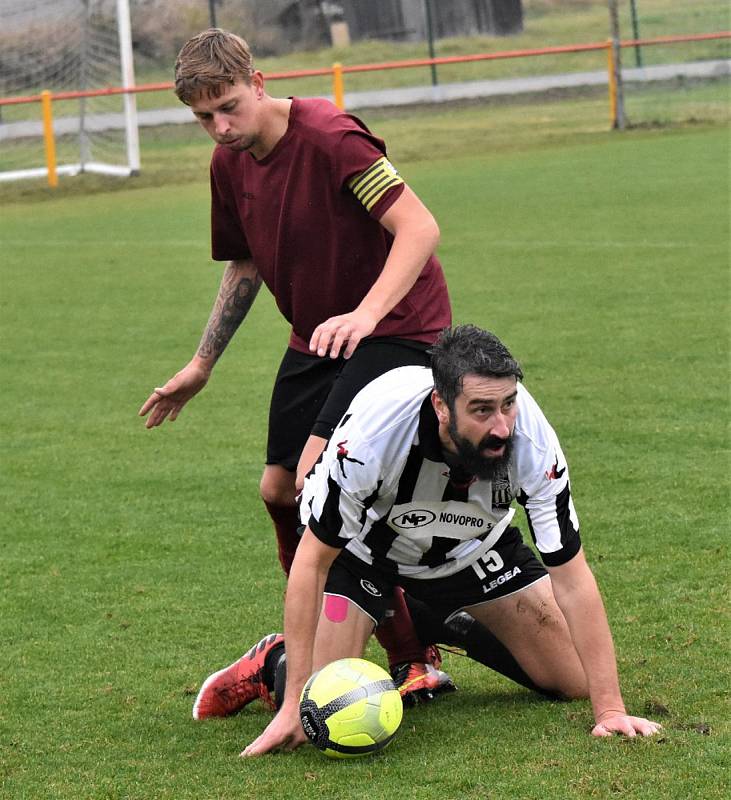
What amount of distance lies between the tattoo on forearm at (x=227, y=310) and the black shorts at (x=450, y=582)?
1011 millimetres

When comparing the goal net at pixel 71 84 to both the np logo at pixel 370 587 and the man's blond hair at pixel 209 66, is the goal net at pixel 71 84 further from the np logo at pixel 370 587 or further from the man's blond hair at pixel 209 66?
the np logo at pixel 370 587

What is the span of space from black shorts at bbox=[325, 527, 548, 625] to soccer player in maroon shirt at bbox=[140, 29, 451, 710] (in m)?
0.28

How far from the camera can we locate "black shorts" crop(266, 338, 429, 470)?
4645 millimetres

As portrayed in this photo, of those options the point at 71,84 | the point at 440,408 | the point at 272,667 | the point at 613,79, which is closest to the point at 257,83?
the point at 440,408

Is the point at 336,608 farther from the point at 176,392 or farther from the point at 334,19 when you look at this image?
the point at 334,19

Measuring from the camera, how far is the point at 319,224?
184 inches

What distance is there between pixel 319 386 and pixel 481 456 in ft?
3.79

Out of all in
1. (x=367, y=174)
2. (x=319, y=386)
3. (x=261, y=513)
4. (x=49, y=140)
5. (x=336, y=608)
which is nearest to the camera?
(x=367, y=174)

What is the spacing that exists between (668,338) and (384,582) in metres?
6.05

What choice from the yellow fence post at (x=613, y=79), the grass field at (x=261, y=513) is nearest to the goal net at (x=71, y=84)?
the grass field at (x=261, y=513)

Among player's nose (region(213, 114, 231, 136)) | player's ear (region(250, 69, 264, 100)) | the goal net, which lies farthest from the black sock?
the goal net

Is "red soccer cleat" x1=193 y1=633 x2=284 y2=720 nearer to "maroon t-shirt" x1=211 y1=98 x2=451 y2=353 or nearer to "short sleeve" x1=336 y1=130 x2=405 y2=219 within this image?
"maroon t-shirt" x1=211 y1=98 x2=451 y2=353

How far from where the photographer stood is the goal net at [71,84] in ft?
79.5

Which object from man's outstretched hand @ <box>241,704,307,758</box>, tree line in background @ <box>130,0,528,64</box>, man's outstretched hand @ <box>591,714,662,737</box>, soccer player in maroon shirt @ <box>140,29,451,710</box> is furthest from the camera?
tree line in background @ <box>130,0,528,64</box>
